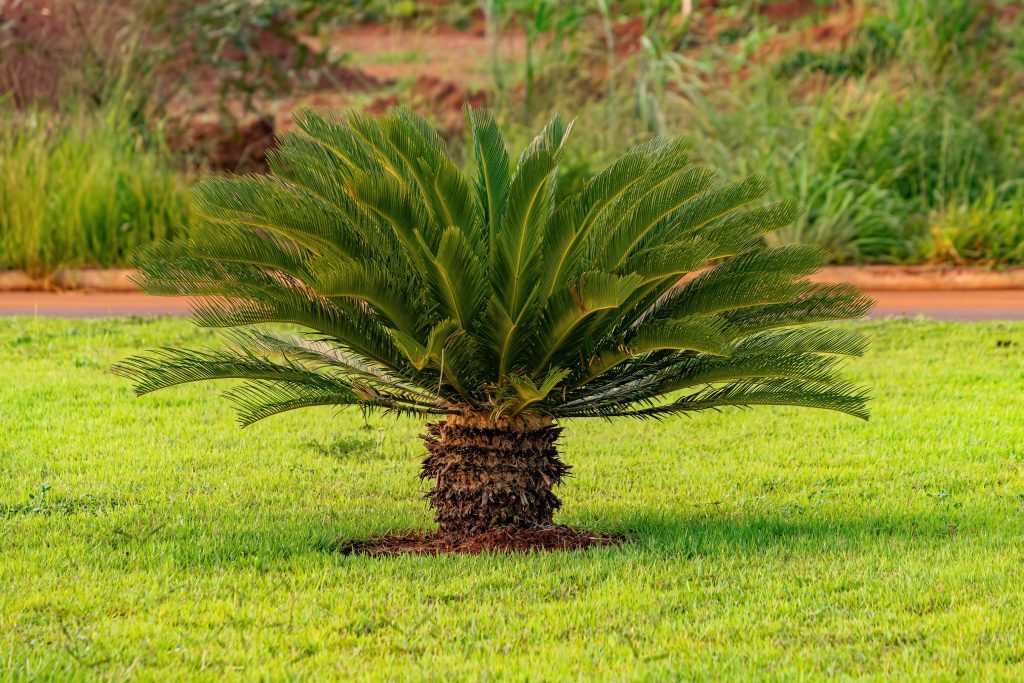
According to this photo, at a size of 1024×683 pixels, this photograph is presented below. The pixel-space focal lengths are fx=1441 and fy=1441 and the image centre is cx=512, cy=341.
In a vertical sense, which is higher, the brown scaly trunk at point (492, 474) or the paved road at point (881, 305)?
the brown scaly trunk at point (492, 474)

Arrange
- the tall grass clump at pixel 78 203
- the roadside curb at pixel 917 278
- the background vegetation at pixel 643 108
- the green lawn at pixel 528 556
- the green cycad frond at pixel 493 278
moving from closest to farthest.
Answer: the green lawn at pixel 528 556 < the green cycad frond at pixel 493 278 < the roadside curb at pixel 917 278 < the tall grass clump at pixel 78 203 < the background vegetation at pixel 643 108

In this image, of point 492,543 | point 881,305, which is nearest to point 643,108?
point 881,305

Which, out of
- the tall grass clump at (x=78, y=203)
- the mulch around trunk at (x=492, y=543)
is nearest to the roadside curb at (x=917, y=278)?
the tall grass clump at (x=78, y=203)

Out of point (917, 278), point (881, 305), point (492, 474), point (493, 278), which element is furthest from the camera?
point (917, 278)

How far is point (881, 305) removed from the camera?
41.5 feet

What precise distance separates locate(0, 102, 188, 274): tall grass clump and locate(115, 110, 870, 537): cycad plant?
298 inches

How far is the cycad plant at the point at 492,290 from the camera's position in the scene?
5.61 metres

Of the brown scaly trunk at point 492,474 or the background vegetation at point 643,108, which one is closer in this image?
the brown scaly trunk at point 492,474

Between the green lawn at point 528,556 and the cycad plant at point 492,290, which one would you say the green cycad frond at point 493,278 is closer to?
the cycad plant at point 492,290

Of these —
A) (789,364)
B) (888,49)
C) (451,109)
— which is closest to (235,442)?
(789,364)

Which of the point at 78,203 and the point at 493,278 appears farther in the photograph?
the point at 78,203

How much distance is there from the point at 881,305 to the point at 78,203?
289 inches

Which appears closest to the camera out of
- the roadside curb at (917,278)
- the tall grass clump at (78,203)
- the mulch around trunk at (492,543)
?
the mulch around trunk at (492,543)

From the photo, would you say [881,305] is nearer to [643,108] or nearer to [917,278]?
[917,278]
